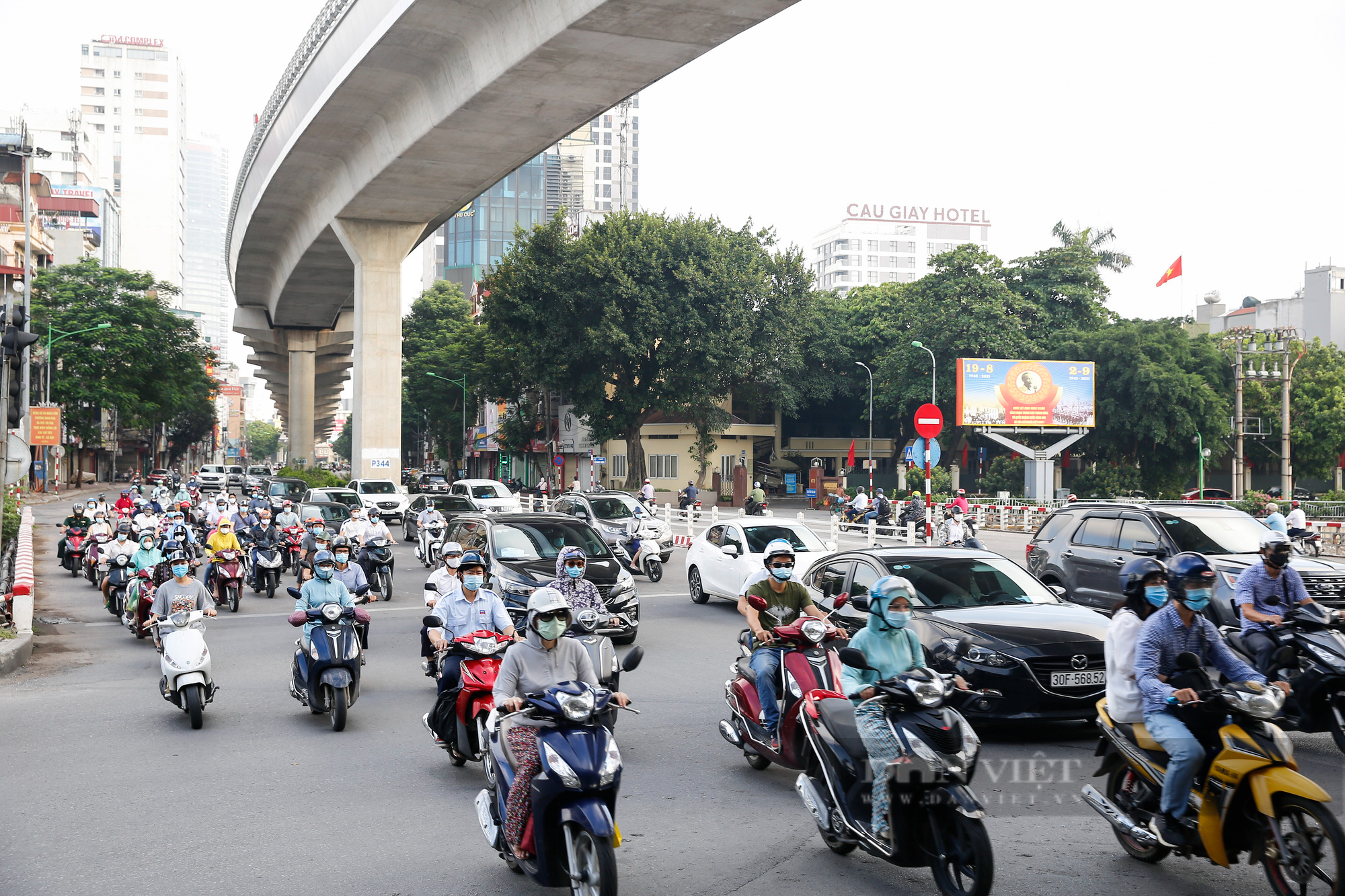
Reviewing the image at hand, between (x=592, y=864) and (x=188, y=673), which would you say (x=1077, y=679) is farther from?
(x=188, y=673)

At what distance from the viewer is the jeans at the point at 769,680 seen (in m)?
7.11

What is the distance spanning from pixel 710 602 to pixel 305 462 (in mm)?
48967

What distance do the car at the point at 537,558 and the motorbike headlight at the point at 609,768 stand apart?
7.23 metres

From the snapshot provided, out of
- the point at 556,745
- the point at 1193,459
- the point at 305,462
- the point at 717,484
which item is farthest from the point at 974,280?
the point at 556,745

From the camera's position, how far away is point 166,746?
27.5 ft

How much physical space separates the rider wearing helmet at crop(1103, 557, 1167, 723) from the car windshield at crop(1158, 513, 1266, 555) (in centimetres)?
738

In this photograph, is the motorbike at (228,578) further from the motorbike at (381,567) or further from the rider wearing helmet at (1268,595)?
the rider wearing helmet at (1268,595)

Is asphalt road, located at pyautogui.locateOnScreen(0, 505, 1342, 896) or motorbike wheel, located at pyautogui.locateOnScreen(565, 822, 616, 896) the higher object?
motorbike wheel, located at pyautogui.locateOnScreen(565, 822, 616, 896)

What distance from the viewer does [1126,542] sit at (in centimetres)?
1298

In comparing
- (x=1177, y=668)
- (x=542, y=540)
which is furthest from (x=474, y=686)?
(x=542, y=540)

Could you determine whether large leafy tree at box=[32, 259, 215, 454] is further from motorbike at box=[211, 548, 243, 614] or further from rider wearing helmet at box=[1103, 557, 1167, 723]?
rider wearing helmet at box=[1103, 557, 1167, 723]

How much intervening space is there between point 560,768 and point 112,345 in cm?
6001

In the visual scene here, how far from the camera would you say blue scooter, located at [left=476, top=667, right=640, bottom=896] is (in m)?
4.52

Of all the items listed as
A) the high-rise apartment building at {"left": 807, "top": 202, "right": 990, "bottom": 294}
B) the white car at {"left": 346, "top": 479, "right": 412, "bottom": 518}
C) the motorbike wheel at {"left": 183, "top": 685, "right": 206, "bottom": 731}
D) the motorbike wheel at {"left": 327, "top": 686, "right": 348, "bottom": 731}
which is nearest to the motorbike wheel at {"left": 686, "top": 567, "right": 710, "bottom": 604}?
the motorbike wheel at {"left": 327, "top": 686, "right": 348, "bottom": 731}
